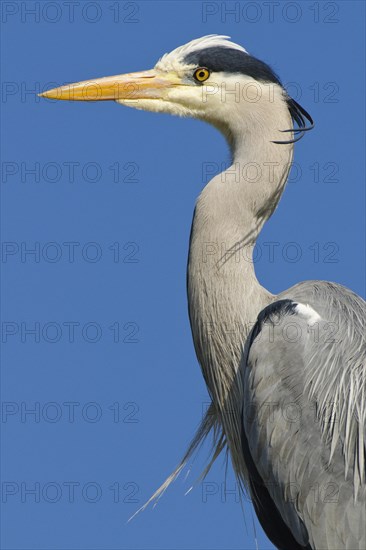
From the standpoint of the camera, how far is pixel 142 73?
6.54 m

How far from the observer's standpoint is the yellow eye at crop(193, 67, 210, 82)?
637cm

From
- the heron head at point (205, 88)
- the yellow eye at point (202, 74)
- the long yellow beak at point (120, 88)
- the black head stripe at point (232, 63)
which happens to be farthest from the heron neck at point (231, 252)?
the long yellow beak at point (120, 88)

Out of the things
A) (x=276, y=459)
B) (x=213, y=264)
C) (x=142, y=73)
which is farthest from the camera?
(x=142, y=73)

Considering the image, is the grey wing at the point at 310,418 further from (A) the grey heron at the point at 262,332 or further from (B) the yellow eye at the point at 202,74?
(B) the yellow eye at the point at 202,74

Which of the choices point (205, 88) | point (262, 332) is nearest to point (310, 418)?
point (262, 332)

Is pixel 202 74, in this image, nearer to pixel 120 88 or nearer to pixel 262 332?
pixel 120 88

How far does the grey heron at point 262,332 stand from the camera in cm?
561

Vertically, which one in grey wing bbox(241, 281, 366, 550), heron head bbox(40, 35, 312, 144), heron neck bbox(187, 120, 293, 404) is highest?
heron head bbox(40, 35, 312, 144)

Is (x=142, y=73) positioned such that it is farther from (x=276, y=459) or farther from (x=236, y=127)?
(x=276, y=459)

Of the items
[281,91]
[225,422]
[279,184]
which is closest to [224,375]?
[225,422]

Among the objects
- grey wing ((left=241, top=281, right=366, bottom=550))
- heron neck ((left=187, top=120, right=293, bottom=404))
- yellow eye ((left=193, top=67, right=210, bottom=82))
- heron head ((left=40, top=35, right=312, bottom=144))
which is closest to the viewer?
grey wing ((left=241, top=281, right=366, bottom=550))

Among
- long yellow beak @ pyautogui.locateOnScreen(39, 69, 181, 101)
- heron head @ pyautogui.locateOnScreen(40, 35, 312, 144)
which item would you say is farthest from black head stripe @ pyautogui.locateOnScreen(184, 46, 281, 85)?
long yellow beak @ pyautogui.locateOnScreen(39, 69, 181, 101)

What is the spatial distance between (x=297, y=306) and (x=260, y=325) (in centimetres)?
18

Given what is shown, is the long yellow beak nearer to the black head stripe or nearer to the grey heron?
the grey heron
